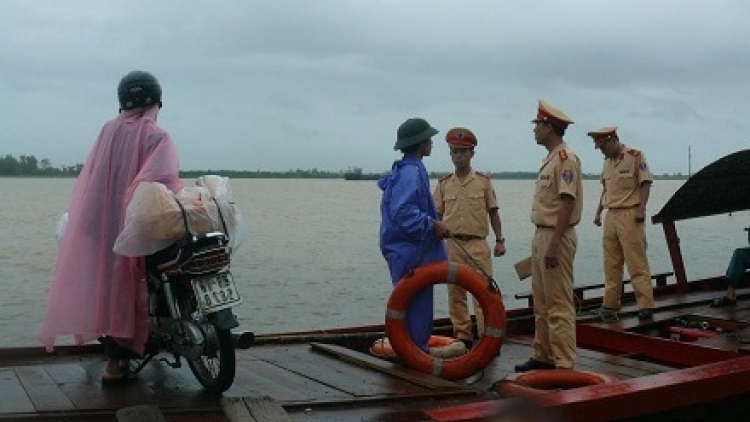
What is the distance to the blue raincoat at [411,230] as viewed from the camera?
5445mm

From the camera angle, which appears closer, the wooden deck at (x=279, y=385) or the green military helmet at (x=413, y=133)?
the wooden deck at (x=279, y=385)

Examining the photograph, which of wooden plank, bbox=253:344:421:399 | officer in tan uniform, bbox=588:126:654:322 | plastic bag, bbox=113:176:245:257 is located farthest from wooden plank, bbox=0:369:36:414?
officer in tan uniform, bbox=588:126:654:322

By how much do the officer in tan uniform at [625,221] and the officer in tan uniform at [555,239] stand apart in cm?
197

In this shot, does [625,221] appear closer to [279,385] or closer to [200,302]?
[279,385]

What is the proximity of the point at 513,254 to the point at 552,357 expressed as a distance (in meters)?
19.8

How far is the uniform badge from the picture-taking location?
17.9 feet

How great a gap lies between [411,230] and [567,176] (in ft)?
3.35

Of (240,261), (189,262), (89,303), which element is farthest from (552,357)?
(240,261)

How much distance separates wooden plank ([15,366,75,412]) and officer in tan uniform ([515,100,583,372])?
2.81 meters

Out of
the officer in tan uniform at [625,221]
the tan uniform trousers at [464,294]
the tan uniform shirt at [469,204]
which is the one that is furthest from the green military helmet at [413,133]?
the officer in tan uniform at [625,221]

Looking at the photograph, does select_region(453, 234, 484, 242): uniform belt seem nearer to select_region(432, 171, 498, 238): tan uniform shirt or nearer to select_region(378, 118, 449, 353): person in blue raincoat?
select_region(432, 171, 498, 238): tan uniform shirt

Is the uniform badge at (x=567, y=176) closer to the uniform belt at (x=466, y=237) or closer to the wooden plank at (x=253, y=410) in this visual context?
the uniform belt at (x=466, y=237)

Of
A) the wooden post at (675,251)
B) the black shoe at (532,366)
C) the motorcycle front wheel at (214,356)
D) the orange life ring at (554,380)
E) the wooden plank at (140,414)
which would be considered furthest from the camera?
the wooden post at (675,251)

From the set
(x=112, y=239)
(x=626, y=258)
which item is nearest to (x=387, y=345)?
(x=112, y=239)
